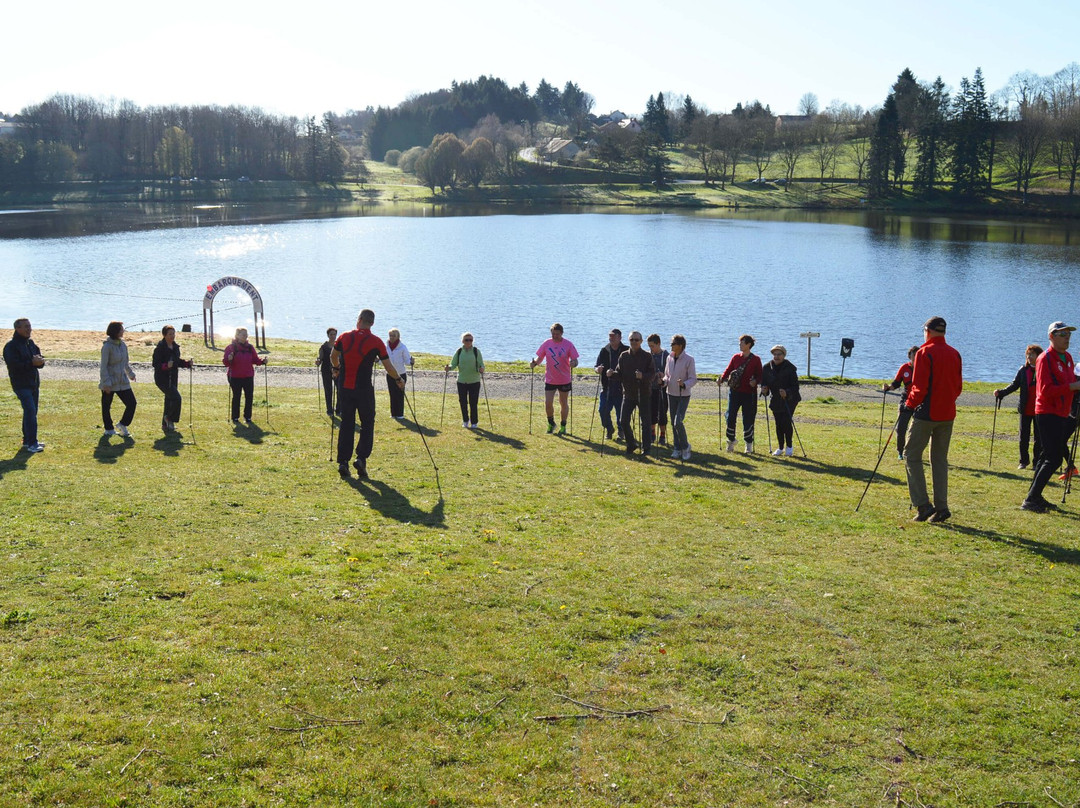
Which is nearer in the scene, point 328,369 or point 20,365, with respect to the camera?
point 20,365

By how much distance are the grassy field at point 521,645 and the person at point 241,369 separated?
4.58m

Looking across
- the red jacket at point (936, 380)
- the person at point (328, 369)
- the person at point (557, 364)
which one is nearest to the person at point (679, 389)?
the person at point (557, 364)

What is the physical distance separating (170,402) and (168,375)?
51 cm

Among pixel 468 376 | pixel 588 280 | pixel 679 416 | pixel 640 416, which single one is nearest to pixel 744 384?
pixel 679 416

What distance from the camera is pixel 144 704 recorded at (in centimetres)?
608

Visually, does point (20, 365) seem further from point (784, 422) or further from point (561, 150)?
point (561, 150)

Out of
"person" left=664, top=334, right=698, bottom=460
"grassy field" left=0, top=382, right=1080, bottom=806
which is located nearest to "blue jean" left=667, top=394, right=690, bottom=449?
"person" left=664, top=334, right=698, bottom=460

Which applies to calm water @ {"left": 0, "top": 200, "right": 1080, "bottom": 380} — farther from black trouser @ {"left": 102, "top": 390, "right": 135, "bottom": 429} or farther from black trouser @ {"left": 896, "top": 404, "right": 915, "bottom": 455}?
black trouser @ {"left": 102, "top": 390, "right": 135, "bottom": 429}

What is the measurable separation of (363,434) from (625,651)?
6658 mm

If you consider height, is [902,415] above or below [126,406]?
above

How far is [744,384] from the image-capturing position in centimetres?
1534

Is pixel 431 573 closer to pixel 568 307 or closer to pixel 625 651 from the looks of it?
pixel 625 651

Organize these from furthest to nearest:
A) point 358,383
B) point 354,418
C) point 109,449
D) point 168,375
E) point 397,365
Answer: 1. point 397,365
2. point 168,375
3. point 109,449
4. point 354,418
5. point 358,383

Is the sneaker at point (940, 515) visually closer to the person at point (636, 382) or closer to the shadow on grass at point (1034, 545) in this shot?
the shadow on grass at point (1034, 545)
